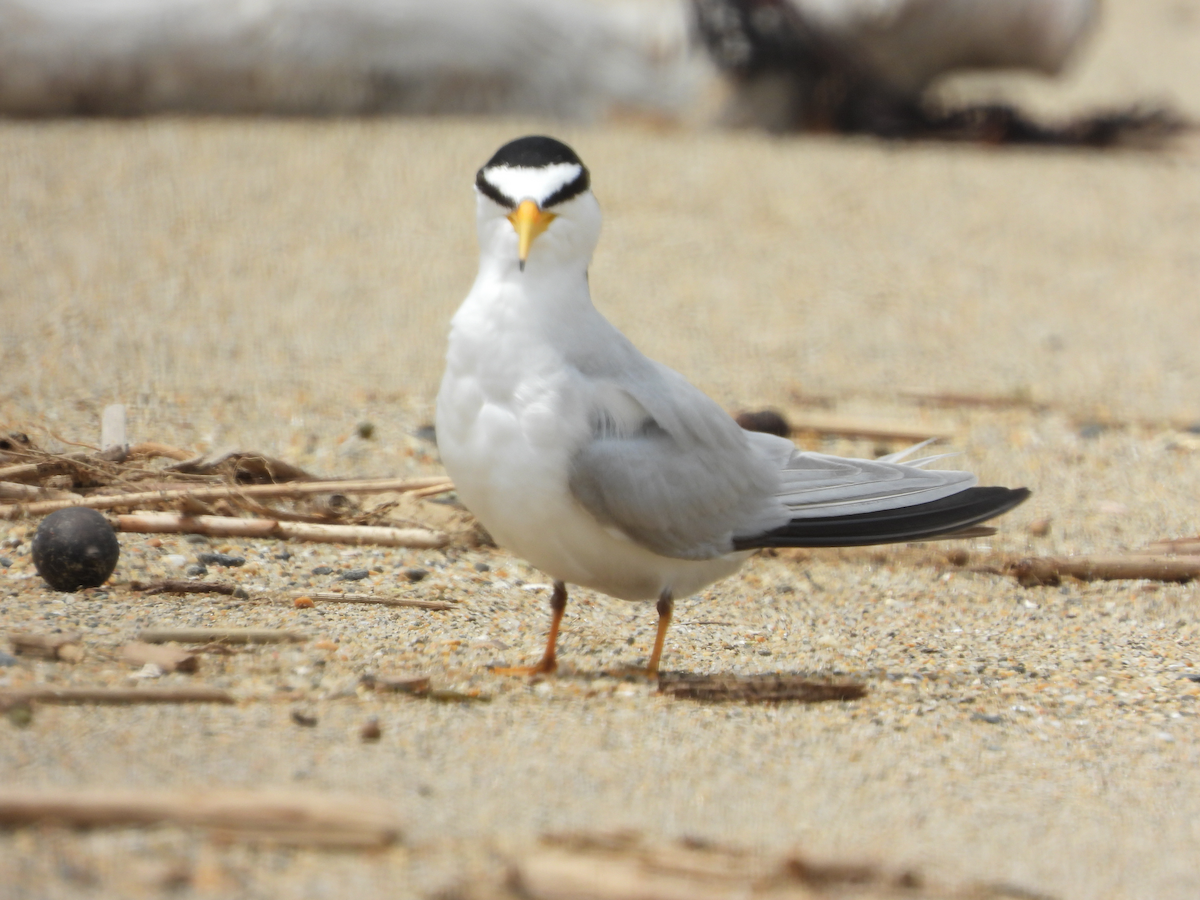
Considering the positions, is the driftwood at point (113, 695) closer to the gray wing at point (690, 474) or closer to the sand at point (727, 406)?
the sand at point (727, 406)

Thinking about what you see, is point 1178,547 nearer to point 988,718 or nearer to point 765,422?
point 765,422

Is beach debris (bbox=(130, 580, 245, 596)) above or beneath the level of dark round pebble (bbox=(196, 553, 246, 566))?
beneath

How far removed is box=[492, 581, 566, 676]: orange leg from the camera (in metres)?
2.85

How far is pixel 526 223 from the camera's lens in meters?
2.65

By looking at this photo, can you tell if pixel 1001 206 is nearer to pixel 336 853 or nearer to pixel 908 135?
pixel 908 135

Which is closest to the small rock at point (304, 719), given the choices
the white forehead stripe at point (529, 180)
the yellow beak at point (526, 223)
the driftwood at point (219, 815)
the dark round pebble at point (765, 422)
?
the driftwood at point (219, 815)

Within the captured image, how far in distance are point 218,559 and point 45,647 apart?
0.73 meters

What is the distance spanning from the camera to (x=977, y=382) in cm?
526

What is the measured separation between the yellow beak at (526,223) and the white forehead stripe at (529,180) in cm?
3

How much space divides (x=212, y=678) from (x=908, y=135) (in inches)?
233

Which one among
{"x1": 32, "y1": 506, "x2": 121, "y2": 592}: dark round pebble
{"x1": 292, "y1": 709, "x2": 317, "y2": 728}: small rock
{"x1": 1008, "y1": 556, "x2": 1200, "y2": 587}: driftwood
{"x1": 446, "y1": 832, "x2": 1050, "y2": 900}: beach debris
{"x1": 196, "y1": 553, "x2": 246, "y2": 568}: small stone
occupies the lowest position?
{"x1": 446, "y1": 832, "x2": 1050, "y2": 900}: beach debris

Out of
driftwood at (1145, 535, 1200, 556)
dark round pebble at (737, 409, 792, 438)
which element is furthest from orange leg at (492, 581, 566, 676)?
driftwood at (1145, 535, 1200, 556)

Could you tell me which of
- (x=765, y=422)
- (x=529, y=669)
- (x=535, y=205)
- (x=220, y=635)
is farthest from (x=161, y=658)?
(x=765, y=422)

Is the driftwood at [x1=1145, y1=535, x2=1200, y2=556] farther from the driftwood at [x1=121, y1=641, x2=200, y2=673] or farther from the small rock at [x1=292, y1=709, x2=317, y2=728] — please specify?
the driftwood at [x1=121, y1=641, x2=200, y2=673]
